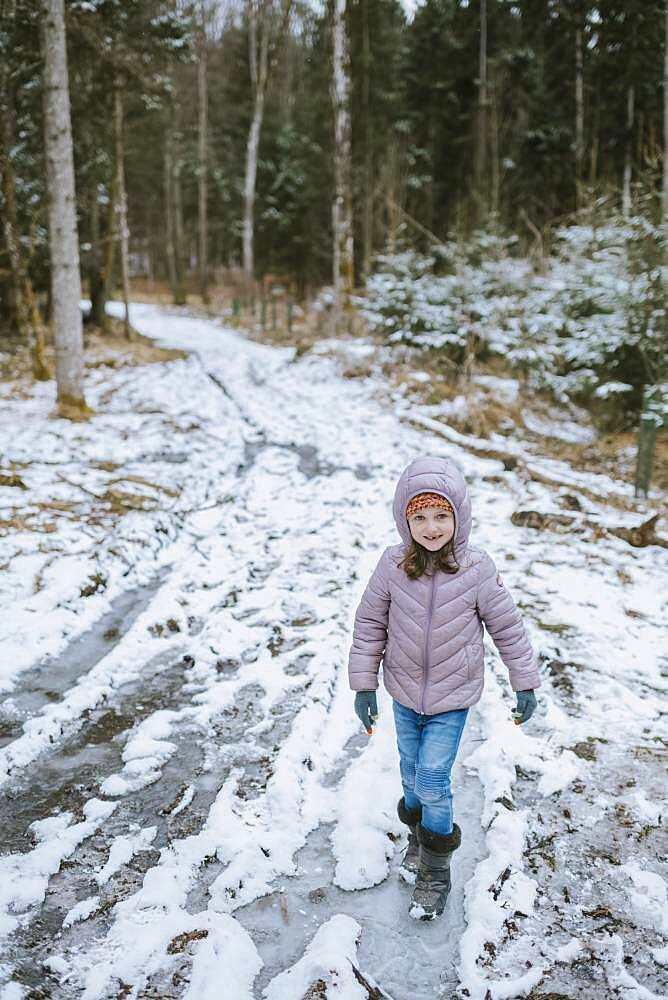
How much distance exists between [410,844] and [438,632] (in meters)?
0.93

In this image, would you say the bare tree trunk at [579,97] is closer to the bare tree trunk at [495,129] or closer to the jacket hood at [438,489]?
the bare tree trunk at [495,129]

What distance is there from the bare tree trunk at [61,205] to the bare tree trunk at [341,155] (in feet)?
26.1

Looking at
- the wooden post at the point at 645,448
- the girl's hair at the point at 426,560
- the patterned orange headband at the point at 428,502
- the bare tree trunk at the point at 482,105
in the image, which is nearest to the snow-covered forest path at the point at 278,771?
the wooden post at the point at 645,448

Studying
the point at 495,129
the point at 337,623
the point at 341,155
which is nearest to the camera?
the point at 337,623

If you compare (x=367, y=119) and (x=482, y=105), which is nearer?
(x=482, y=105)

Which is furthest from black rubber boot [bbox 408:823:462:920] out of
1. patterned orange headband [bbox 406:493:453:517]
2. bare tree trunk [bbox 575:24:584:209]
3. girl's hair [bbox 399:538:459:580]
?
bare tree trunk [bbox 575:24:584:209]

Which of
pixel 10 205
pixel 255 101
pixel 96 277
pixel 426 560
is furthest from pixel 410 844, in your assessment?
pixel 255 101

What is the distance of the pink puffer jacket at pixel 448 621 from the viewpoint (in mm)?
2492

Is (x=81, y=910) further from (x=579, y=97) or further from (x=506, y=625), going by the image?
(x=579, y=97)

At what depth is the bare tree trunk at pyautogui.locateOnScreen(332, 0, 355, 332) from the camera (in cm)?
1552

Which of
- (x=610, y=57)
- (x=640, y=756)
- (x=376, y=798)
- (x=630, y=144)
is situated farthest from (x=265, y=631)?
(x=610, y=57)

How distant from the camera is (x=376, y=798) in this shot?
10.1ft

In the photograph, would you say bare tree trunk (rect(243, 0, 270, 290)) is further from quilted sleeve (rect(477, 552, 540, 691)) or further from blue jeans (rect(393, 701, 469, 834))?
blue jeans (rect(393, 701, 469, 834))

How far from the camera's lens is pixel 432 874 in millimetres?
2520
